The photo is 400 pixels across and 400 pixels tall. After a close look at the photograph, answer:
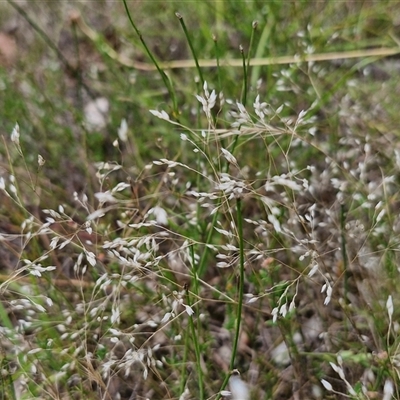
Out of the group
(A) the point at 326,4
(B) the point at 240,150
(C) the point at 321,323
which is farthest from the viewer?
(A) the point at 326,4

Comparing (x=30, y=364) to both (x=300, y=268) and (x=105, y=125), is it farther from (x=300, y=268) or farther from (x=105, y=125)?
(x=105, y=125)

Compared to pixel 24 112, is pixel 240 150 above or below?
below

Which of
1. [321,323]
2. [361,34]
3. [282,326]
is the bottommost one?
[321,323]

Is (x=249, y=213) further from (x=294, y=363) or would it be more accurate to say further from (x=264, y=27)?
(x=264, y=27)

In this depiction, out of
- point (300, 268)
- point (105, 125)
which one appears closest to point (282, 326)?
point (300, 268)

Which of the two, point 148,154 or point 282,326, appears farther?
point 148,154

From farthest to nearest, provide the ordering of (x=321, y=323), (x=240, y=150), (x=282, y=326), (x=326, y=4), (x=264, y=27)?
(x=326, y=4), (x=264, y=27), (x=240, y=150), (x=321, y=323), (x=282, y=326)

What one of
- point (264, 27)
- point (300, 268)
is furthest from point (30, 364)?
point (264, 27)
